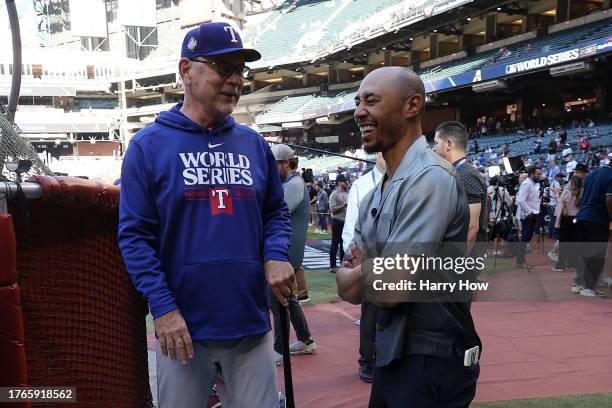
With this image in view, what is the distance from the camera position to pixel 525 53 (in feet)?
77.4

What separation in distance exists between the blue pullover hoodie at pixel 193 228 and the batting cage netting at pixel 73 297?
7.1 inches

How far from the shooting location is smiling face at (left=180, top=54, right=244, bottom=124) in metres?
2.04

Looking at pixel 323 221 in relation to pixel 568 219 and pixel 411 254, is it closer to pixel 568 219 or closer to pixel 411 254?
pixel 568 219

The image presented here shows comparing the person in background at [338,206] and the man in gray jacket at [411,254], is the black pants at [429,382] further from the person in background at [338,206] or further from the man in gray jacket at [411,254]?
the person in background at [338,206]

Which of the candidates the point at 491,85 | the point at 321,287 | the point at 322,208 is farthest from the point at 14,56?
the point at 491,85

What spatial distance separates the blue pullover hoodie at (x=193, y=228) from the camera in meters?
1.93

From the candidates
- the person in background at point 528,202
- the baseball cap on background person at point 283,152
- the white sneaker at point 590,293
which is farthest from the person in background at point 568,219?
the baseball cap on background person at point 283,152

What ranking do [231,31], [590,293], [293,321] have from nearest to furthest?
[231,31] < [293,321] < [590,293]

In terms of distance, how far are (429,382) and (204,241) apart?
2.92 ft

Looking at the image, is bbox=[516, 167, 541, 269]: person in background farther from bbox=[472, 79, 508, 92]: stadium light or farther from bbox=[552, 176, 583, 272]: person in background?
bbox=[472, 79, 508, 92]: stadium light

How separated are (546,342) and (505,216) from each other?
608 centimetres

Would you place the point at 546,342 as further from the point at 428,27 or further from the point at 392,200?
the point at 428,27

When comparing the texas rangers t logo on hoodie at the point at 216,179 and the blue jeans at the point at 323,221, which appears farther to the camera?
the blue jeans at the point at 323,221

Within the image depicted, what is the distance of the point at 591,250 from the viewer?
23.0ft
